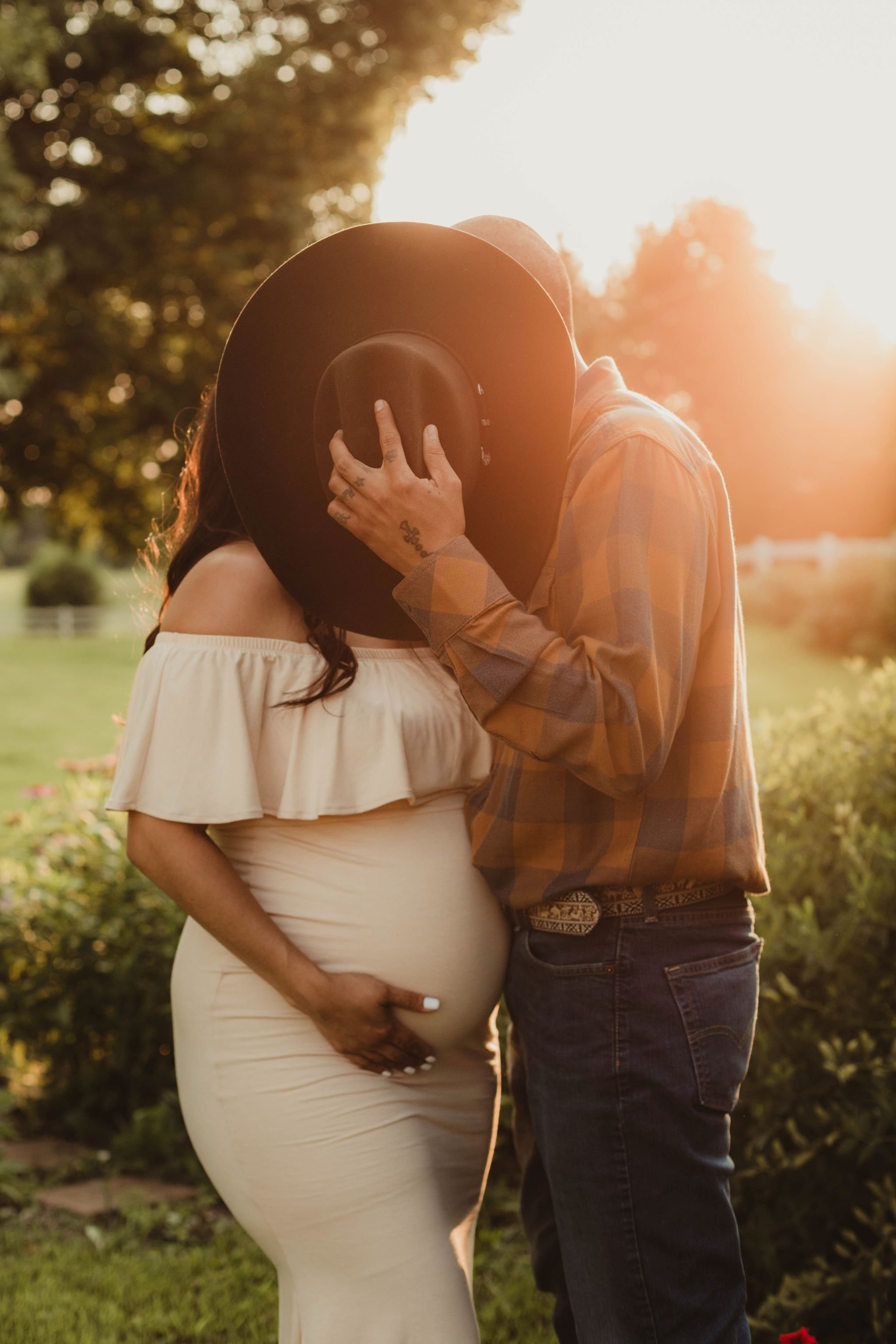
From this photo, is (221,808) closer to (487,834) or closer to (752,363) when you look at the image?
(487,834)

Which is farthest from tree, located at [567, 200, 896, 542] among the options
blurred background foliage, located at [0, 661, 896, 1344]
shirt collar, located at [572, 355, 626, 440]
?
shirt collar, located at [572, 355, 626, 440]

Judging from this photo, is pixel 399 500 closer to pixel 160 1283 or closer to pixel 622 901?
pixel 622 901

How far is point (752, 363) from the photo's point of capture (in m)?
38.8

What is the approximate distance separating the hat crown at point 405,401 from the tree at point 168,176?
13.8m

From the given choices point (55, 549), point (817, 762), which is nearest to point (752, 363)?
point (55, 549)

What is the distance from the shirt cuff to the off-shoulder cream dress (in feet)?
1.38

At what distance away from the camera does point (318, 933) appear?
1.98 metres

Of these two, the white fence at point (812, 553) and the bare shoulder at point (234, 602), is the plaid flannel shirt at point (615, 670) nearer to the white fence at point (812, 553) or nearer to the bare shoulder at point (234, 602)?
the bare shoulder at point (234, 602)

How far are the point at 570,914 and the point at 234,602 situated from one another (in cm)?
78

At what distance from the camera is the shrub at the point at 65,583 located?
98.1 feet

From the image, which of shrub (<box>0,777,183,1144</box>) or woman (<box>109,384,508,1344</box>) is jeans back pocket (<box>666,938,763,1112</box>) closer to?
woman (<box>109,384,508,1344</box>)

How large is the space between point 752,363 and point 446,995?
40010 mm

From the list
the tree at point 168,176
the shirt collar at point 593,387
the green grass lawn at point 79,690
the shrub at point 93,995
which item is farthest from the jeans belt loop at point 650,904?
the tree at point 168,176

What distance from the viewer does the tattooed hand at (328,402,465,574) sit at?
162 cm
